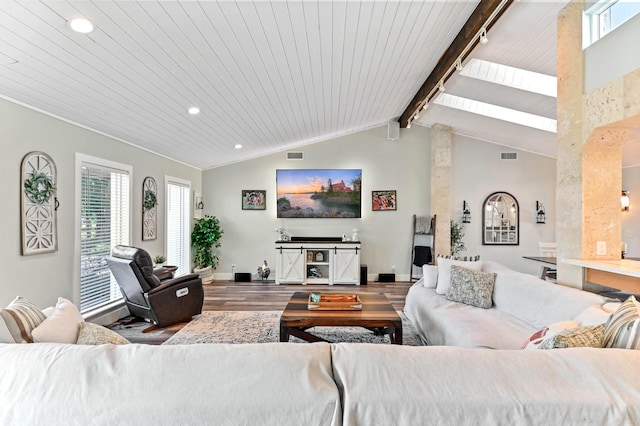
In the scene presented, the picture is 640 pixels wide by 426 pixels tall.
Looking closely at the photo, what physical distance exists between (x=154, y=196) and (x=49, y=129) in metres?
1.98

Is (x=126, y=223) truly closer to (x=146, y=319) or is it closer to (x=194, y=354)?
(x=146, y=319)

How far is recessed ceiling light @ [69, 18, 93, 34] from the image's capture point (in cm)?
201

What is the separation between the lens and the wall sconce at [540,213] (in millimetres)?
6672

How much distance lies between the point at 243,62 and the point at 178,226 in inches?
158

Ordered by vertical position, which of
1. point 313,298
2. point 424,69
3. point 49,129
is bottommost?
point 313,298

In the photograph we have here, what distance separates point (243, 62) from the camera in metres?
3.01

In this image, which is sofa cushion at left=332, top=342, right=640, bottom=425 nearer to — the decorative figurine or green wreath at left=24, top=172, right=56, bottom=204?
green wreath at left=24, top=172, right=56, bottom=204

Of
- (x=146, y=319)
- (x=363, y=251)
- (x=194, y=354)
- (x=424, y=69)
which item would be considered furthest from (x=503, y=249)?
(x=194, y=354)

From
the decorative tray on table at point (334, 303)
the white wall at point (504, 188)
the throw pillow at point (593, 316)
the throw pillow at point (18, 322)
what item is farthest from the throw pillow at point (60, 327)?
the white wall at point (504, 188)

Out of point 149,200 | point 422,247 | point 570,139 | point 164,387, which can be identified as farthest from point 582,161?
point 149,200

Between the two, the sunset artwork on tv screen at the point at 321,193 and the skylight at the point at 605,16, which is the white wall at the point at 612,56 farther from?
the sunset artwork on tv screen at the point at 321,193

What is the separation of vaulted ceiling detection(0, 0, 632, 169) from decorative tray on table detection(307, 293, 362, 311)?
93.1 inches

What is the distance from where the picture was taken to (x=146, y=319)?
416cm

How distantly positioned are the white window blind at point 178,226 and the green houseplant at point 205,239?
17cm
